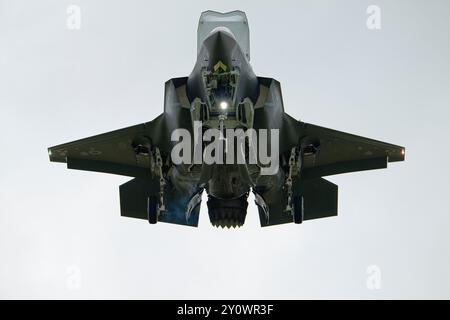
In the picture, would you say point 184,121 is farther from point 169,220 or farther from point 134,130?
point 169,220

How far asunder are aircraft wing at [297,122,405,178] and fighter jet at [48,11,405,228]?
0.12 ft

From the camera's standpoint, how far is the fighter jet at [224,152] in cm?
2608

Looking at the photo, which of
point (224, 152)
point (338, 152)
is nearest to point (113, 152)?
point (224, 152)

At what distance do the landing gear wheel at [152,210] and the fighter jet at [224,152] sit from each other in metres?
0.04

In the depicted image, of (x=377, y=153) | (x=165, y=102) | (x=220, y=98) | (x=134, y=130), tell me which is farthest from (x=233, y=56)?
(x=377, y=153)

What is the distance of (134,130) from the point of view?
30203mm

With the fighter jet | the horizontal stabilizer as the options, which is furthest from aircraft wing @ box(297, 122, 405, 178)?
the horizontal stabilizer

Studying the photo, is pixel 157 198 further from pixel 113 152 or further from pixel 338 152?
pixel 338 152

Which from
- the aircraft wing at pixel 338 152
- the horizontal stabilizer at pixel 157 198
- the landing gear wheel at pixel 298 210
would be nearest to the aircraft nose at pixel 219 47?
the aircraft wing at pixel 338 152

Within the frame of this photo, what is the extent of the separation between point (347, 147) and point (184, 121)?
6863 millimetres

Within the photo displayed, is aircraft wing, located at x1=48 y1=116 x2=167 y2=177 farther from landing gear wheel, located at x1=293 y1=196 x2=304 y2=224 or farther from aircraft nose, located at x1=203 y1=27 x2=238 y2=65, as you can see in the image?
landing gear wheel, located at x1=293 y1=196 x2=304 y2=224

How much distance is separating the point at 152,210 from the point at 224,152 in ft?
15.9

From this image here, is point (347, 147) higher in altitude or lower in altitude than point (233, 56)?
lower

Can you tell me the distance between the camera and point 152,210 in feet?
98.3
